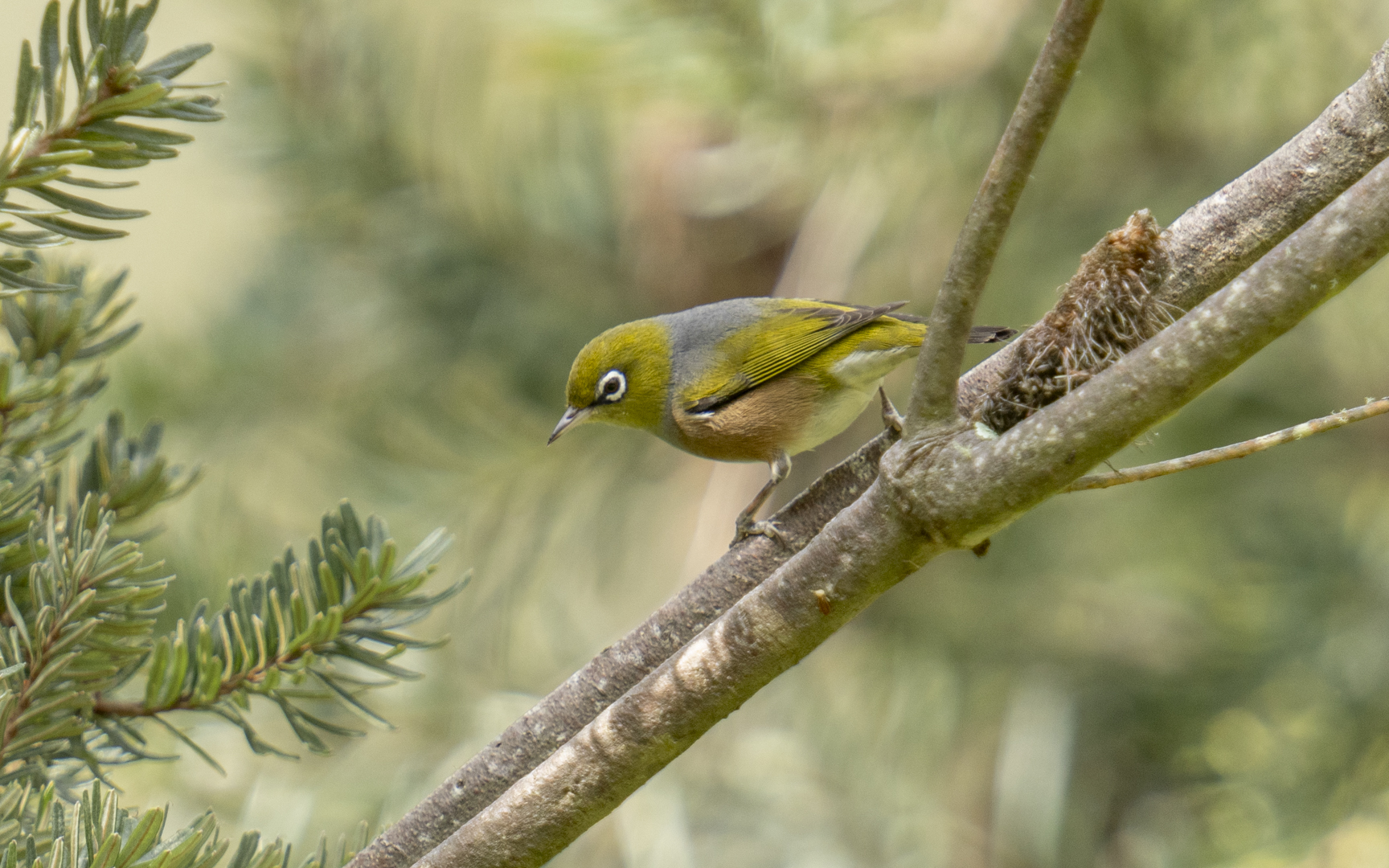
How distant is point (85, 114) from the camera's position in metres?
0.60

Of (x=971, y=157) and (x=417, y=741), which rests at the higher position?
(x=971, y=157)

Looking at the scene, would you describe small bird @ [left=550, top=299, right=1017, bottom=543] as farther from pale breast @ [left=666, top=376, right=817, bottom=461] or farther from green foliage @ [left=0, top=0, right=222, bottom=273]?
green foliage @ [left=0, top=0, right=222, bottom=273]

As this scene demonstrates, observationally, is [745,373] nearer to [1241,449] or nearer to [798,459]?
[798,459]

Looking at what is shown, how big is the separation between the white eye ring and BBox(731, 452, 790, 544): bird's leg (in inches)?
11.5

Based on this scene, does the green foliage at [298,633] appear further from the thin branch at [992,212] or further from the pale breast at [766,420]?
the pale breast at [766,420]

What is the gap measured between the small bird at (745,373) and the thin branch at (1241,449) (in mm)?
858

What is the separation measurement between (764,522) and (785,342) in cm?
73

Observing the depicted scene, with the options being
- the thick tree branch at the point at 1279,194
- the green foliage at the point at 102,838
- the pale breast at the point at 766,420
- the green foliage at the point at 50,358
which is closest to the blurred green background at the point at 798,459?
the pale breast at the point at 766,420

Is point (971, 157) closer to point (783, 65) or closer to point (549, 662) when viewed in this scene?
point (783, 65)

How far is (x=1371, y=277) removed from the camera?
1.84m

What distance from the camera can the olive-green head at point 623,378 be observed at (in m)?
1.65

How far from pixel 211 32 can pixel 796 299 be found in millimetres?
2129

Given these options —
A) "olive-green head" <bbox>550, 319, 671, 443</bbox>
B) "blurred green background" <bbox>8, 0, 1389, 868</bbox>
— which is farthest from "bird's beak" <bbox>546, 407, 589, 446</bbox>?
"blurred green background" <bbox>8, 0, 1389, 868</bbox>

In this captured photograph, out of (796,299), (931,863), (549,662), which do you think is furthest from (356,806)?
(796,299)
